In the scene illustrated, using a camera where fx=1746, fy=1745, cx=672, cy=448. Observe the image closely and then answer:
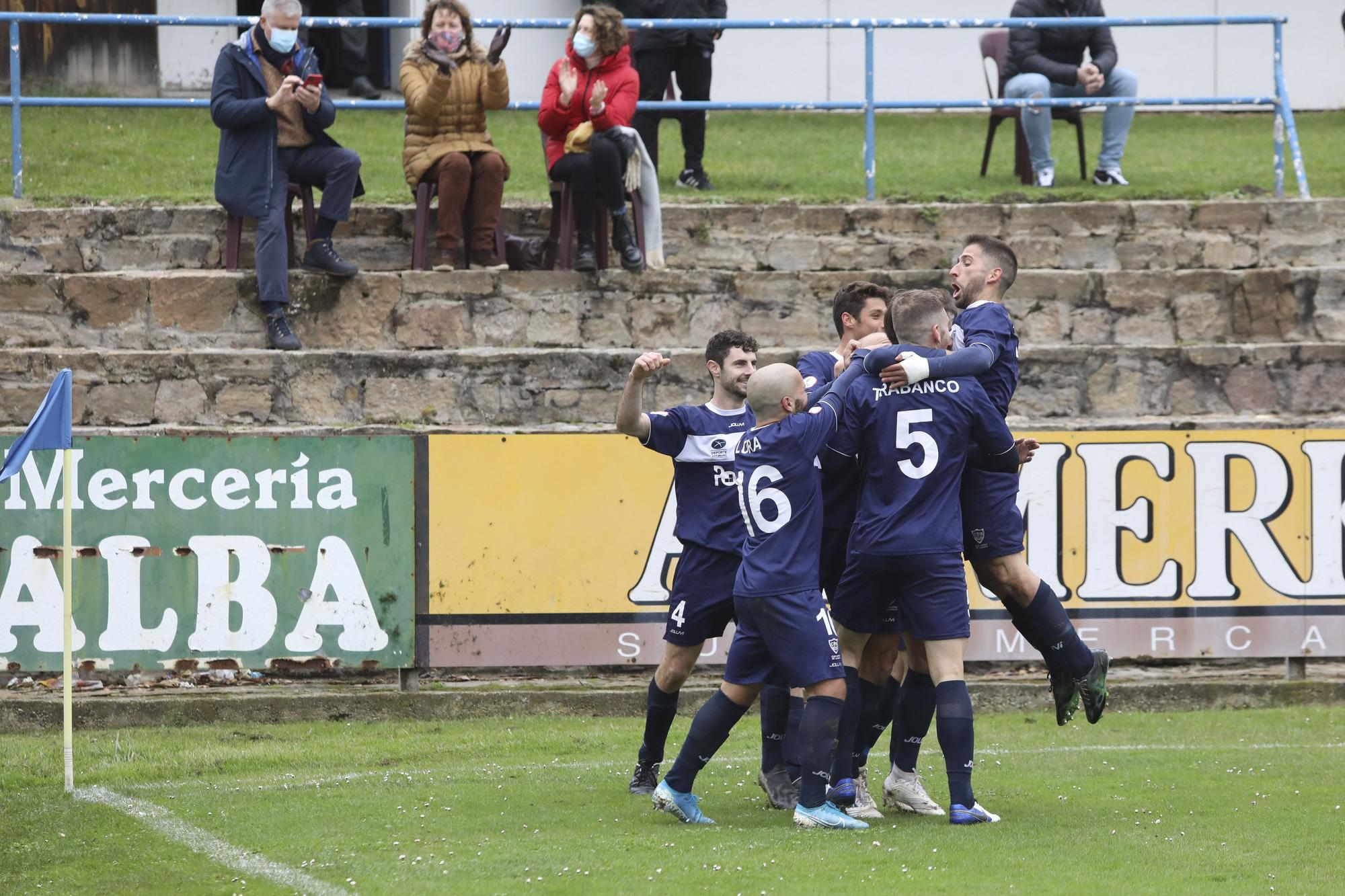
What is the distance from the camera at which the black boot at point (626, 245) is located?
12695 mm

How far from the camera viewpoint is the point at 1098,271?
13336 millimetres

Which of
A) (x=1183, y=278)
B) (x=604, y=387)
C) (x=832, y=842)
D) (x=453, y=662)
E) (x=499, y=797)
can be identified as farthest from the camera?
(x=1183, y=278)

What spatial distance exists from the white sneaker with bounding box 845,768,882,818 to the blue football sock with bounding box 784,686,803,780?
280 mm

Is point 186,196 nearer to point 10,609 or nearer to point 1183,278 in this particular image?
point 10,609

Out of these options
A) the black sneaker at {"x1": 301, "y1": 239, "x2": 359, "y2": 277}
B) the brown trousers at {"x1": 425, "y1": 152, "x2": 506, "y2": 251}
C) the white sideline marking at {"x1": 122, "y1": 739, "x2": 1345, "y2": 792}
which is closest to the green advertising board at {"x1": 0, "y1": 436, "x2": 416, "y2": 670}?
the white sideline marking at {"x1": 122, "y1": 739, "x2": 1345, "y2": 792}

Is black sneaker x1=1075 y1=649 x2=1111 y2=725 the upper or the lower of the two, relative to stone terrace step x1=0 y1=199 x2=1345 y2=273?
lower

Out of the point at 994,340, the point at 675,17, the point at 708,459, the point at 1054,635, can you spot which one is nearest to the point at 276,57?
the point at 675,17

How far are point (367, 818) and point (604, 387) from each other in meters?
5.26

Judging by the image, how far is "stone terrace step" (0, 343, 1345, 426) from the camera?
11898 millimetres

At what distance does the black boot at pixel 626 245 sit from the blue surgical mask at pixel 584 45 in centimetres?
117

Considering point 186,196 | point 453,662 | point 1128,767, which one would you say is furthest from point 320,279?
point 1128,767

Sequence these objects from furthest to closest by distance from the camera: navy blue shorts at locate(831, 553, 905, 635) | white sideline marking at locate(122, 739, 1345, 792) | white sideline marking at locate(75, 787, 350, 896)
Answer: white sideline marking at locate(122, 739, 1345, 792) < navy blue shorts at locate(831, 553, 905, 635) < white sideline marking at locate(75, 787, 350, 896)

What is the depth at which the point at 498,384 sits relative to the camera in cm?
1216

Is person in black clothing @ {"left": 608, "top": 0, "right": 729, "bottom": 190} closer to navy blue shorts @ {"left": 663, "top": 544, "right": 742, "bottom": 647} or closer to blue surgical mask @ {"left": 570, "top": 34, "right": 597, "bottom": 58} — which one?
blue surgical mask @ {"left": 570, "top": 34, "right": 597, "bottom": 58}
